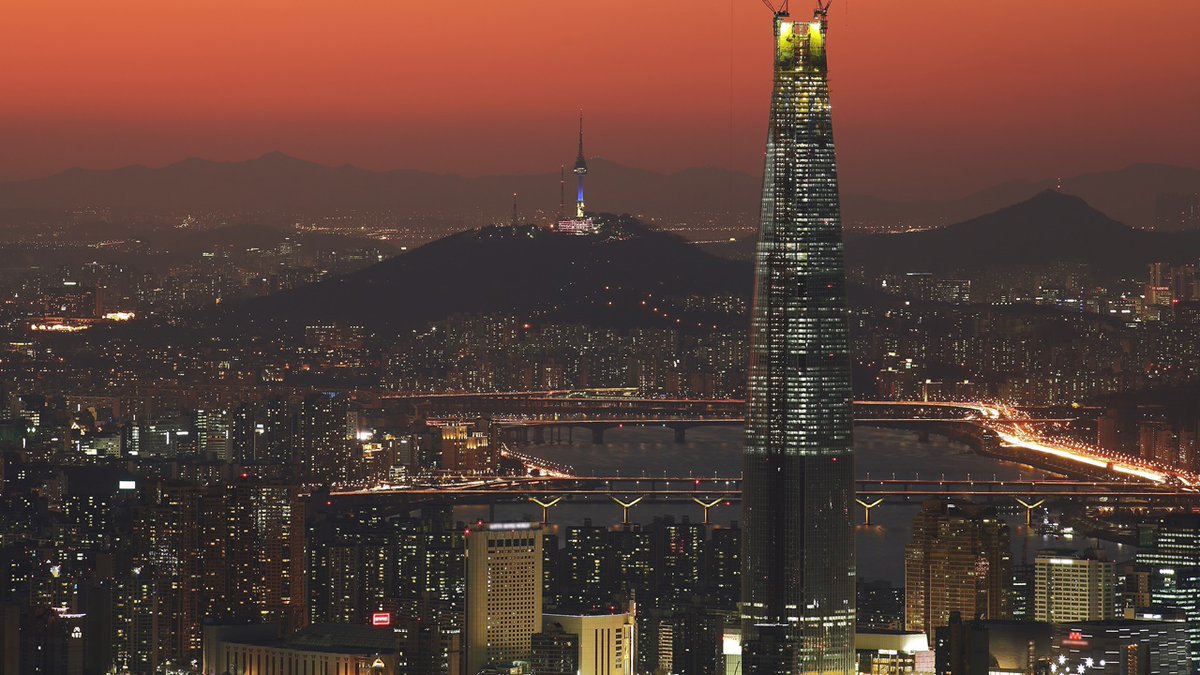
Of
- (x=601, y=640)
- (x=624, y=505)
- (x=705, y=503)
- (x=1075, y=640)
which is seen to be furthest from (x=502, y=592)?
(x=624, y=505)

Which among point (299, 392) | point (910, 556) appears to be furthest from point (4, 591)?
point (299, 392)

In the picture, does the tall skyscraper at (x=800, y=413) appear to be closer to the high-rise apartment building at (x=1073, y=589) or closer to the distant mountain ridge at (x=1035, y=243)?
the high-rise apartment building at (x=1073, y=589)

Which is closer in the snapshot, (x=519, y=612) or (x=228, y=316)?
(x=519, y=612)

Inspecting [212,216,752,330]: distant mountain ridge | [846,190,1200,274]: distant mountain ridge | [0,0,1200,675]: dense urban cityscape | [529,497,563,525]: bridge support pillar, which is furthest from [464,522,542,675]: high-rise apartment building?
[212,216,752,330]: distant mountain ridge

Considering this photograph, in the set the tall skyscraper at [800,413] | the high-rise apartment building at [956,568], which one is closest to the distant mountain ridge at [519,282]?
the high-rise apartment building at [956,568]

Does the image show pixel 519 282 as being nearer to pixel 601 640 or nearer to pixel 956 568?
pixel 956 568

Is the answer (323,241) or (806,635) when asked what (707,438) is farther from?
(806,635)
